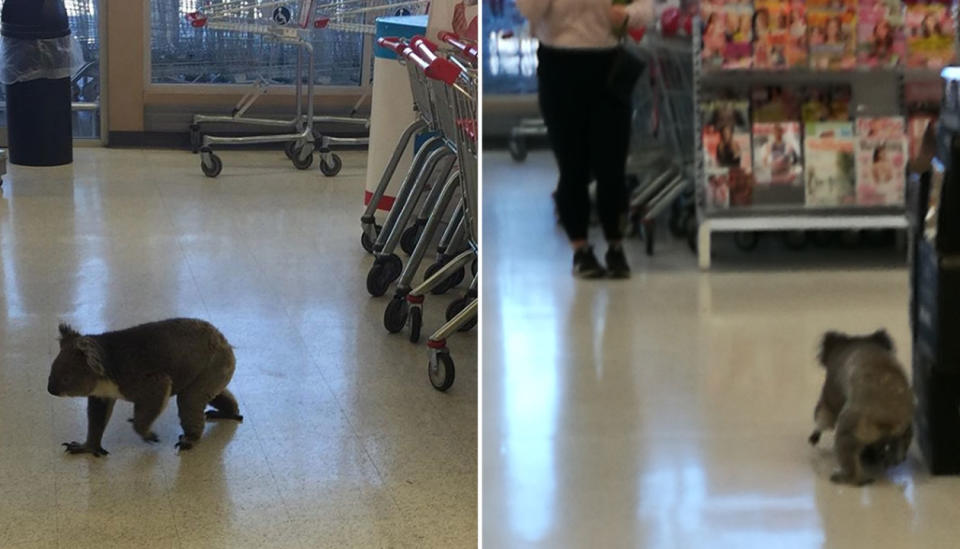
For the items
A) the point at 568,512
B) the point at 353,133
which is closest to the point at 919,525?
the point at 568,512

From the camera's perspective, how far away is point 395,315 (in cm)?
450

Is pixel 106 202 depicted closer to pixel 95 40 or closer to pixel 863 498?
pixel 95 40

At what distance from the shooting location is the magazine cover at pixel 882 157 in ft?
1.51

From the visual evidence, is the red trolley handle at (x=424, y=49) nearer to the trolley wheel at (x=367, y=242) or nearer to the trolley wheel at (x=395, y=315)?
the trolley wheel at (x=395, y=315)

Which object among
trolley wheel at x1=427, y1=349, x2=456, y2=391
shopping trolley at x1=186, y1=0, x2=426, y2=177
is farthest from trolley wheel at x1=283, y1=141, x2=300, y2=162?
trolley wheel at x1=427, y1=349, x2=456, y2=391

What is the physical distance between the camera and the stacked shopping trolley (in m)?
3.71

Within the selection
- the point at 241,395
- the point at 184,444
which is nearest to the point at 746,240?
the point at 184,444

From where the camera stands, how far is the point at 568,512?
1.67 ft

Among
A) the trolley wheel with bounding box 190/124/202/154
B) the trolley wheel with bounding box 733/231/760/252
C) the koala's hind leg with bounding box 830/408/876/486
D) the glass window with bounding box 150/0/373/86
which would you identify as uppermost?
the glass window with bounding box 150/0/373/86

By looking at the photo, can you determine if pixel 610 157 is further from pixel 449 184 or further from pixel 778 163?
pixel 449 184

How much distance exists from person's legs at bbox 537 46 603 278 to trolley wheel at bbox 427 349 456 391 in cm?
343

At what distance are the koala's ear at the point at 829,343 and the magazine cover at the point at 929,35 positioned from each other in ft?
0.34

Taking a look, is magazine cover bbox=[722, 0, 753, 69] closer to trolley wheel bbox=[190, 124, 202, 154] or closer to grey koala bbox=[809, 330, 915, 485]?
grey koala bbox=[809, 330, 915, 485]

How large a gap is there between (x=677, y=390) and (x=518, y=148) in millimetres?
116
